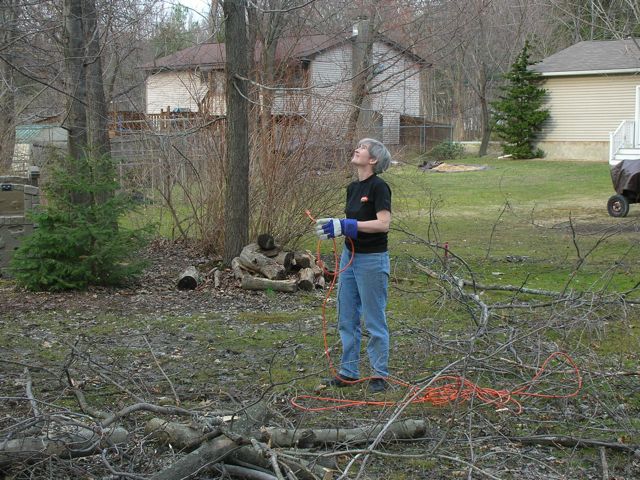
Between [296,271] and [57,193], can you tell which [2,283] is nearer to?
[57,193]

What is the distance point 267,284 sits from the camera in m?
10.1

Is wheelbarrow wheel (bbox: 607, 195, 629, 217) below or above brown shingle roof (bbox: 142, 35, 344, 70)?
below

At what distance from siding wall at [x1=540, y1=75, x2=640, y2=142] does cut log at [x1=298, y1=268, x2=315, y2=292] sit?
25.9 metres

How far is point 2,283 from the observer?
1066 cm

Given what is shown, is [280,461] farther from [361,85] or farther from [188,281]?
[361,85]

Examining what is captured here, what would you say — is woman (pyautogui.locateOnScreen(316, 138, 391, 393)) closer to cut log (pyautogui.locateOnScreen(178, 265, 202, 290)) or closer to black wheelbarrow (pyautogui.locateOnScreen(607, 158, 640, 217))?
cut log (pyautogui.locateOnScreen(178, 265, 202, 290))

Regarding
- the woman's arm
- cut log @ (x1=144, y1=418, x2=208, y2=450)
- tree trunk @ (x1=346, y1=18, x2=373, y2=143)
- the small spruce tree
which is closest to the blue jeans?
the woman's arm

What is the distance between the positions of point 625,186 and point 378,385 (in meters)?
11.8

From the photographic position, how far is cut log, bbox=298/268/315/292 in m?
10.2

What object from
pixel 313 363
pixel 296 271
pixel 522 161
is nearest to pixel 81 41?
pixel 296 271

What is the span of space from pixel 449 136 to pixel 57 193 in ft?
107

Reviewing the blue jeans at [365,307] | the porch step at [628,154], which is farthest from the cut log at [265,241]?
→ the porch step at [628,154]

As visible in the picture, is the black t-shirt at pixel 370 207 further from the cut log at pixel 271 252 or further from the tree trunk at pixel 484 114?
the tree trunk at pixel 484 114

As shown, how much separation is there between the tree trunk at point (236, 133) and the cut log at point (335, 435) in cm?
657
